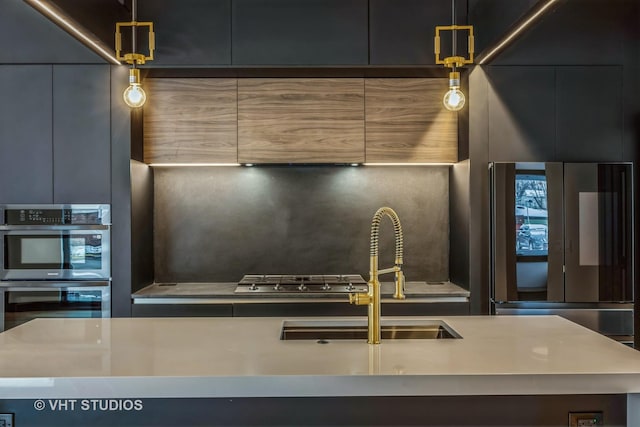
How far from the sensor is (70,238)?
329 cm

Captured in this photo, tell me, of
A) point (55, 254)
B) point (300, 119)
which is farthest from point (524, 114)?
point (55, 254)

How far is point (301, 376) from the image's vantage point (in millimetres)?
1456

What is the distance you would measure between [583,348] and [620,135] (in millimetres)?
2123

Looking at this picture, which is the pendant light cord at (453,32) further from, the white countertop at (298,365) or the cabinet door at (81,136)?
the cabinet door at (81,136)

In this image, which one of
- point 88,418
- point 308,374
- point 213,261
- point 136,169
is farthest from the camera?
point 213,261

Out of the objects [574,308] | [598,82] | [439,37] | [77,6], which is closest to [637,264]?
[574,308]

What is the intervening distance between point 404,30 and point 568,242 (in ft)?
5.44

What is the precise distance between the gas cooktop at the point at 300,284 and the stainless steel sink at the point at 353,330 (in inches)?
44.7

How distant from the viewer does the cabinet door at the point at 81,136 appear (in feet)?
10.9

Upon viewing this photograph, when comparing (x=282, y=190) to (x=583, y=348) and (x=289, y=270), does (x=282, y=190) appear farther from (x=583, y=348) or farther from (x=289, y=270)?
(x=583, y=348)

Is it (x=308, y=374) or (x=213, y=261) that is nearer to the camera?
(x=308, y=374)

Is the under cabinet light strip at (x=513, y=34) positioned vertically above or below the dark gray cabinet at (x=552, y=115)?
above

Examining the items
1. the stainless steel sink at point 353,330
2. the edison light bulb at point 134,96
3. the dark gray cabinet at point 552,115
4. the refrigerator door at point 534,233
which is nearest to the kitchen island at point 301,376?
the stainless steel sink at point 353,330

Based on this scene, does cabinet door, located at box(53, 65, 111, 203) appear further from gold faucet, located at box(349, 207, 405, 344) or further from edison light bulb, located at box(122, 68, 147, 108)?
gold faucet, located at box(349, 207, 405, 344)
